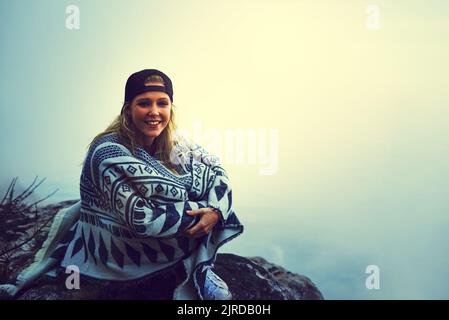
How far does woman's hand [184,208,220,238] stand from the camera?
3457 mm

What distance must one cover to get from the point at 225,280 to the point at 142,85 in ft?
4.03

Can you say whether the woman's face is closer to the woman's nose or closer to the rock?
the woman's nose

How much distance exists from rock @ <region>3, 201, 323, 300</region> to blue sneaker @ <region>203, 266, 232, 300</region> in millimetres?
39

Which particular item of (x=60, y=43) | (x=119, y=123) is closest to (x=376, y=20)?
(x=119, y=123)

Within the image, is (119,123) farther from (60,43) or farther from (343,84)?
(343,84)

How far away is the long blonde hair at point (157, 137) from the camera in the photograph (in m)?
3.52

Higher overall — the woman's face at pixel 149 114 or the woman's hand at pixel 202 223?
the woman's face at pixel 149 114

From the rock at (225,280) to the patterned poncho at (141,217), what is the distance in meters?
0.06

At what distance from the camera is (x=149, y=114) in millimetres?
3498
